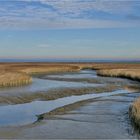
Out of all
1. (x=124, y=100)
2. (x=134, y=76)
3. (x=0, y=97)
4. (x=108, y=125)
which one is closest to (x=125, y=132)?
(x=108, y=125)

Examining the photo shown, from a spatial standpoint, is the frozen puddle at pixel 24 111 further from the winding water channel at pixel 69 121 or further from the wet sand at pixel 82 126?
the wet sand at pixel 82 126

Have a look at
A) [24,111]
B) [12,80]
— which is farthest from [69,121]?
[12,80]

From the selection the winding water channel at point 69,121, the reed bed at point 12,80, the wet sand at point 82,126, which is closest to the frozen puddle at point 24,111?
the winding water channel at point 69,121

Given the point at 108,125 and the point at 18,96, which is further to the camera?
the point at 18,96

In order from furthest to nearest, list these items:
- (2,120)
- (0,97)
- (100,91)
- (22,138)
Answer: (100,91) → (0,97) → (2,120) → (22,138)

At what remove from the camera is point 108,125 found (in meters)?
19.1

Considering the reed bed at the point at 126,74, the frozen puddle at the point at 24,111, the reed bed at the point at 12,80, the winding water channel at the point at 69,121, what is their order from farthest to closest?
the reed bed at the point at 126,74 → the reed bed at the point at 12,80 → the frozen puddle at the point at 24,111 → the winding water channel at the point at 69,121

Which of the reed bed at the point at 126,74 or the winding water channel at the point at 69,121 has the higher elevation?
the reed bed at the point at 126,74

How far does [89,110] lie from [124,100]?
21.0ft

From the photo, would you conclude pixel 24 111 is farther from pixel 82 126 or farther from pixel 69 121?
pixel 82 126

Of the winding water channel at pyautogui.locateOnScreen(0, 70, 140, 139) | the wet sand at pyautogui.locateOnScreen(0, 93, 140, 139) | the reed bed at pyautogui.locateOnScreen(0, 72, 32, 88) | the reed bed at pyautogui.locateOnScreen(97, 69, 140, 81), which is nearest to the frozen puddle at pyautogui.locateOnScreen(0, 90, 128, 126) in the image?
the winding water channel at pyautogui.locateOnScreen(0, 70, 140, 139)

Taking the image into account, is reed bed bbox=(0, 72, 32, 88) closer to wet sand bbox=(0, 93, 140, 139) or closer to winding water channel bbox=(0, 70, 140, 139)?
winding water channel bbox=(0, 70, 140, 139)

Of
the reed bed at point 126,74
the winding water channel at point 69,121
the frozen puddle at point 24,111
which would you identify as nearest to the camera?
the winding water channel at point 69,121

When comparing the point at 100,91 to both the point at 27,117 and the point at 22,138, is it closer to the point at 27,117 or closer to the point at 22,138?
the point at 27,117
